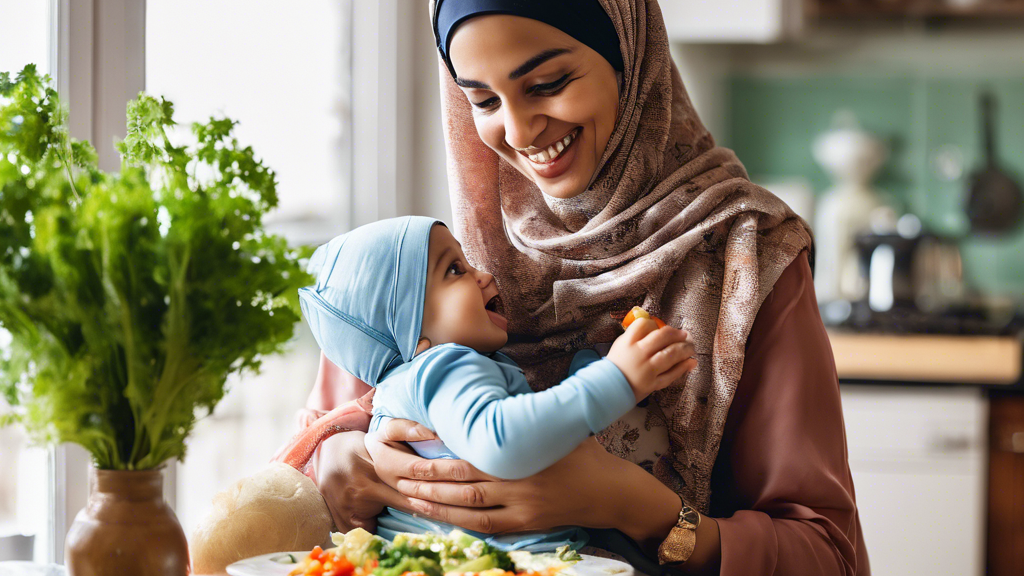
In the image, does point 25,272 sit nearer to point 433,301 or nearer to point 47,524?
point 433,301

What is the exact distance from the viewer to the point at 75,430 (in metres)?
0.68

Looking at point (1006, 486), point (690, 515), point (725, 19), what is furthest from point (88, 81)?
point (1006, 486)

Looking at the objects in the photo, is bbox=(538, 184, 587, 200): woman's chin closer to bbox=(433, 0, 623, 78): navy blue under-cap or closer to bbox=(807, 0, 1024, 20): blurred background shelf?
bbox=(433, 0, 623, 78): navy blue under-cap

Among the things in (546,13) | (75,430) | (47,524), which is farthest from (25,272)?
(47,524)

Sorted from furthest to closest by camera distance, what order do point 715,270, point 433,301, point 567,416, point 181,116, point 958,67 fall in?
point 958,67 → point 181,116 → point 715,270 → point 433,301 → point 567,416

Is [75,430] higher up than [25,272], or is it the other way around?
[25,272]

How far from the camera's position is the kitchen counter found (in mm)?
2502

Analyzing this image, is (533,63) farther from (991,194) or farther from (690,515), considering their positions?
(991,194)

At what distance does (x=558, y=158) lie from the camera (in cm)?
113

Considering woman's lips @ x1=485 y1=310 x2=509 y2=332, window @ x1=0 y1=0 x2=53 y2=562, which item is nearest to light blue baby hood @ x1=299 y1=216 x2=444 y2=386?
woman's lips @ x1=485 y1=310 x2=509 y2=332

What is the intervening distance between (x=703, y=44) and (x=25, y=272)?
9.76 feet

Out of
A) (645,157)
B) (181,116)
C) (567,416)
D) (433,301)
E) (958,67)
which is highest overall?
(958,67)

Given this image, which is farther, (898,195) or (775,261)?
(898,195)

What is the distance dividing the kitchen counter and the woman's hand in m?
1.93
